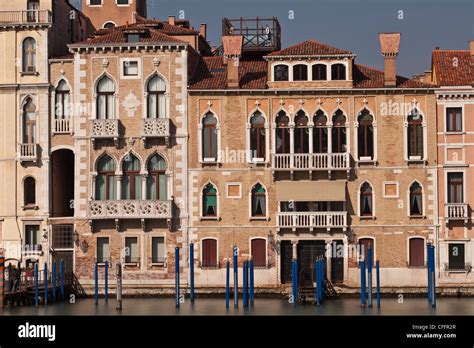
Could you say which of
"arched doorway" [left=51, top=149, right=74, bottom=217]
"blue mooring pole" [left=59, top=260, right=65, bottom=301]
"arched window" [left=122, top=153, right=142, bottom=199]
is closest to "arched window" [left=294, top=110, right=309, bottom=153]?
"arched window" [left=122, top=153, right=142, bottom=199]

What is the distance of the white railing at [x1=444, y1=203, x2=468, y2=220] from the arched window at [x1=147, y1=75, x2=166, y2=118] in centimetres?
1100

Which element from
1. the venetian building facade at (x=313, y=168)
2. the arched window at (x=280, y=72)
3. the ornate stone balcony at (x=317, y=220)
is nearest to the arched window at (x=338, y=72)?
the venetian building facade at (x=313, y=168)

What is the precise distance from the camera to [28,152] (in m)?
52.8

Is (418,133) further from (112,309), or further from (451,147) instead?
(112,309)

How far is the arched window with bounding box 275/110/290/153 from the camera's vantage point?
52.0 metres

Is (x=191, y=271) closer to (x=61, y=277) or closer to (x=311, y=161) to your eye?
(x=61, y=277)

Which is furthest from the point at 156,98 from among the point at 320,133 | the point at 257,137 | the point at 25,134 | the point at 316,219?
the point at 316,219

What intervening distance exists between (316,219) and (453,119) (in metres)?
→ 6.24

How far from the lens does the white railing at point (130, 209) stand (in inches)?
2044

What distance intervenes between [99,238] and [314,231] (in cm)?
800

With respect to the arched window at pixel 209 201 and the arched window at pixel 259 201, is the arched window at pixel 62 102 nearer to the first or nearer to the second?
the arched window at pixel 209 201

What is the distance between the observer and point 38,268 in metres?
52.2

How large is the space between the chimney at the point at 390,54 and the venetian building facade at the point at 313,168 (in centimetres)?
5
